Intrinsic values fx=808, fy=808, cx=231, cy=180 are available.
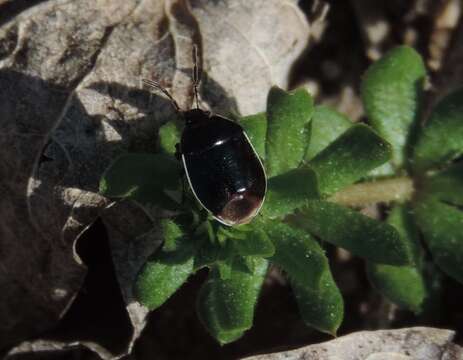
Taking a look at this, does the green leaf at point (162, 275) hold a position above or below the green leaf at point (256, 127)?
below

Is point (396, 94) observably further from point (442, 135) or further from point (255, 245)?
point (255, 245)

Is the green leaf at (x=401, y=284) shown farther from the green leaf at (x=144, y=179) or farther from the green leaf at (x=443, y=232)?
the green leaf at (x=144, y=179)

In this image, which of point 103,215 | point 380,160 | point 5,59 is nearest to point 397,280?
point 380,160

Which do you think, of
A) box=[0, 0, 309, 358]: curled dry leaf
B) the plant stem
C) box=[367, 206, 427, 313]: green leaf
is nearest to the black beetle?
box=[0, 0, 309, 358]: curled dry leaf

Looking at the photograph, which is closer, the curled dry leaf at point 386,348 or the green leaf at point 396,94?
the curled dry leaf at point 386,348

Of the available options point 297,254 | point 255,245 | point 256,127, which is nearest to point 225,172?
point 255,245

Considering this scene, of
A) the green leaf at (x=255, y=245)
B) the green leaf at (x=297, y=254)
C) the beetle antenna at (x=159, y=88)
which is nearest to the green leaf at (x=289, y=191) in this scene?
the green leaf at (x=297, y=254)
